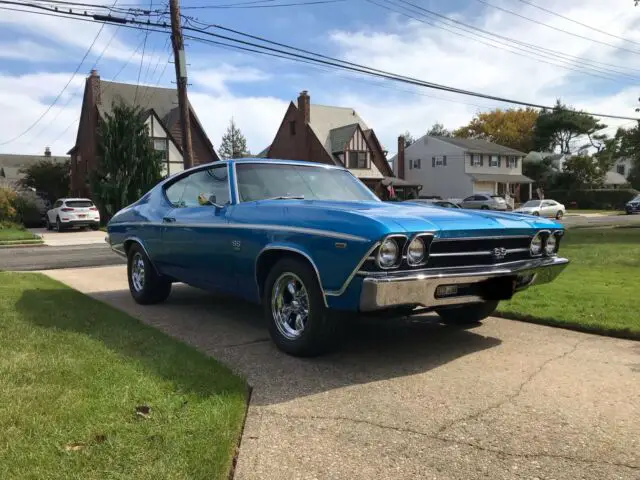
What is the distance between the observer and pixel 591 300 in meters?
6.45

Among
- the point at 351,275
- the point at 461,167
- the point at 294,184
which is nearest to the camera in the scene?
the point at 351,275

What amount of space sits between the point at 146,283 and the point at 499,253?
4.19 metres

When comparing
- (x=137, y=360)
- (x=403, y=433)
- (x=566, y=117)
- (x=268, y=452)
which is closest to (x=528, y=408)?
(x=403, y=433)

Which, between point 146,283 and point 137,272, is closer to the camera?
point 146,283

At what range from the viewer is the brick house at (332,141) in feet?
148

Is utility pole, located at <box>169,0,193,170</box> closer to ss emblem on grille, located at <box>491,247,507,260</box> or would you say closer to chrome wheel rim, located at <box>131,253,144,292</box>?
chrome wheel rim, located at <box>131,253,144,292</box>

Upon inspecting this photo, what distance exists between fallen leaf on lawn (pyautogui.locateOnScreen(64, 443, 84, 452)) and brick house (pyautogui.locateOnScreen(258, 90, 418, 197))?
4143 centimetres

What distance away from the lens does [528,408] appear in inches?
135

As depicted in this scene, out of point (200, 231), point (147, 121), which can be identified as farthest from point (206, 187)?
point (147, 121)

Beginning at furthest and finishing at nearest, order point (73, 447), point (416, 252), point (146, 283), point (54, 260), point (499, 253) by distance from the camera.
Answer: point (54, 260) < point (146, 283) < point (499, 253) < point (416, 252) < point (73, 447)

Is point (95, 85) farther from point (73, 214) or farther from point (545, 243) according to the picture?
point (545, 243)

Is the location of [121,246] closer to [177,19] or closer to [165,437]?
[165,437]

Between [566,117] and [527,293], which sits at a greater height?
[566,117]

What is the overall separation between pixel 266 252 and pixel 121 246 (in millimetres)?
3595
